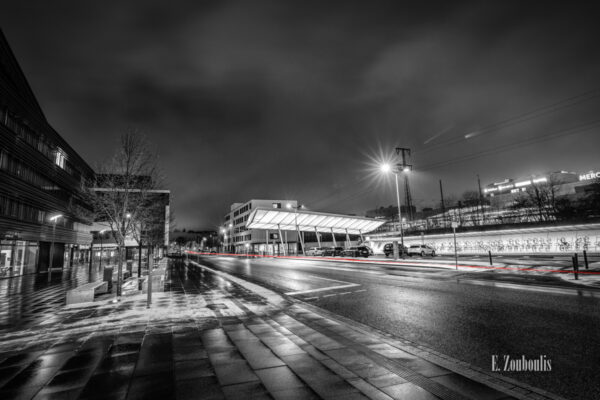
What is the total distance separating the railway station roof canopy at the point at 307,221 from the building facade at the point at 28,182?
2454 cm

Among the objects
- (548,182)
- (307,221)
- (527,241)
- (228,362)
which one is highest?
(548,182)

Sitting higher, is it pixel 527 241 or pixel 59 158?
pixel 59 158

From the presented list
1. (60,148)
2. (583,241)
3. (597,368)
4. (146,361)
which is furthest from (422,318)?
(60,148)

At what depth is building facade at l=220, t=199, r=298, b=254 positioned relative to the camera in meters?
83.6

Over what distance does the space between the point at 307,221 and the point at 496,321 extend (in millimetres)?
48489

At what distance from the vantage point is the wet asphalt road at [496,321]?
4250 millimetres

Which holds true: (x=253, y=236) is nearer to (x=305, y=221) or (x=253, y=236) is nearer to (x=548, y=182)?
(x=305, y=221)

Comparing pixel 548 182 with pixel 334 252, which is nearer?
pixel 334 252

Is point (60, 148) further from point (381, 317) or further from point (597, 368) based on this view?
point (597, 368)

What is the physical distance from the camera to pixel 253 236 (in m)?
91.1

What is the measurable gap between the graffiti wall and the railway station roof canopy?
1680cm

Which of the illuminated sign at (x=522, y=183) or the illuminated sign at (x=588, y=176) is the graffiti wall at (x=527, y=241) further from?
the illuminated sign at (x=522, y=183)

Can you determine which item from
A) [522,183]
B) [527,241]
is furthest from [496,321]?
[522,183]

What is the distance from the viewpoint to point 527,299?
909 cm
